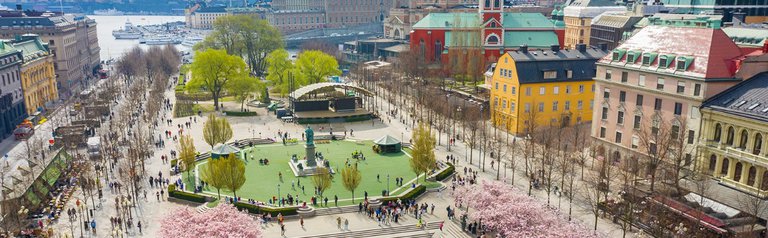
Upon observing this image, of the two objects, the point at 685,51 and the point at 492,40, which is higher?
the point at 685,51

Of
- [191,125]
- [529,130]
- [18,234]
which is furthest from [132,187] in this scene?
[529,130]

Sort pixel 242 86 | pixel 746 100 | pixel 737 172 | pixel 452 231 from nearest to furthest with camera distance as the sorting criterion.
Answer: pixel 452 231, pixel 746 100, pixel 737 172, pixel 242 86

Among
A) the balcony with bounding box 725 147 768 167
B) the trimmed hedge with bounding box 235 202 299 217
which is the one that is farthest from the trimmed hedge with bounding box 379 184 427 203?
the balcony with bounding box 725 147 768 167

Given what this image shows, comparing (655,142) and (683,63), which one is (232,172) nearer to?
(655,142)

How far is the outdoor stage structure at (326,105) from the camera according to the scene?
90938mm

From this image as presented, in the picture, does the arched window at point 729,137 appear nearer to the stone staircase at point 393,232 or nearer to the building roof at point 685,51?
the building roof at point 685,51

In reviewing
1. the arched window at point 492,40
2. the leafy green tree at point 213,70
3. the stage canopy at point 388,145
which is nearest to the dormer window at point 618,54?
the stage canopy at point 388,145

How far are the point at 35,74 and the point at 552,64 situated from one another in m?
85.9

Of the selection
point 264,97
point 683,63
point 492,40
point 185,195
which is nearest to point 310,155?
point 185,195

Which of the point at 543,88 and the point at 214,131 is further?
the point at 543,88

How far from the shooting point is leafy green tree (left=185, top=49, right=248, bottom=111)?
97.3 meters

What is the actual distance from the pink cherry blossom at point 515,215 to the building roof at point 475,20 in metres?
90.7

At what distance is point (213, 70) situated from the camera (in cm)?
9831

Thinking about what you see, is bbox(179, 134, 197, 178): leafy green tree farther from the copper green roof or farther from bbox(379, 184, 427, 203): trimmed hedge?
the copper green roof
